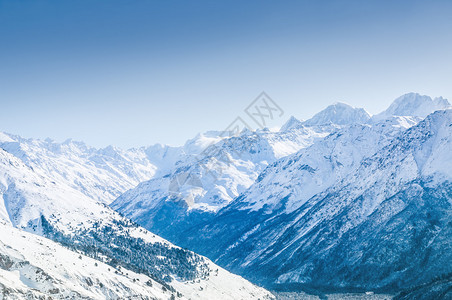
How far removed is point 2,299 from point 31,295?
15900 millimetres

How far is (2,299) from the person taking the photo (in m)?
179

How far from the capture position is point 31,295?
7638 inches

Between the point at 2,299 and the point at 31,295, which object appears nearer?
the point at 2,299
